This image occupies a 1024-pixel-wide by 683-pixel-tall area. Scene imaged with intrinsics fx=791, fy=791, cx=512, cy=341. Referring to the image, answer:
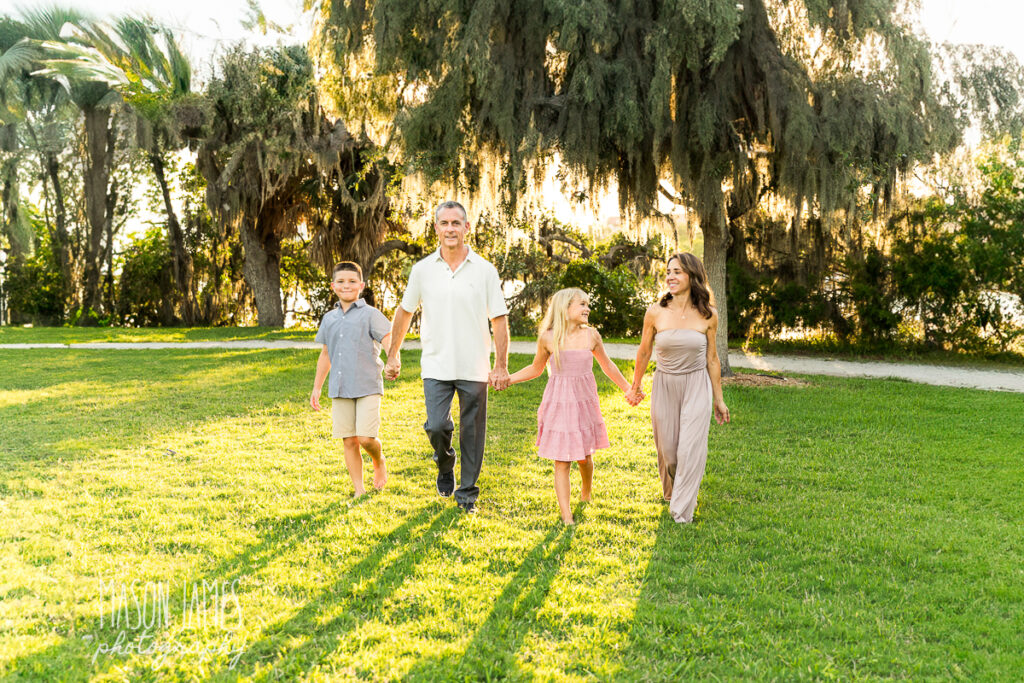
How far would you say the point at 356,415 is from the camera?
5441 millimetres

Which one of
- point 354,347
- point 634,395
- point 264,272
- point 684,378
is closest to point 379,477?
point 354,347

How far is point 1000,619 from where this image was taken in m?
3.54

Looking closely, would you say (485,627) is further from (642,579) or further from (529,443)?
(529,443)

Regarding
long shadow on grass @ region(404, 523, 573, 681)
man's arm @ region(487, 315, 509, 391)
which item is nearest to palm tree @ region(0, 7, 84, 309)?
man's arm @ region(487, 315, 509, 391)

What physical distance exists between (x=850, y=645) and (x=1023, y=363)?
1245 cm

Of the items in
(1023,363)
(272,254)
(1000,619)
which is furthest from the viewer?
(272,254)

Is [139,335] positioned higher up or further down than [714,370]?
further down

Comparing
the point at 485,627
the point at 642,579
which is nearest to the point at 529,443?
the point at 642,579

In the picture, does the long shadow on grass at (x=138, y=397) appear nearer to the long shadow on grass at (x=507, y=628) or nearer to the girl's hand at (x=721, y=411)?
the long shadow on grass at (x=507, y=628)

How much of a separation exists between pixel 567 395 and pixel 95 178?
24.0 metres

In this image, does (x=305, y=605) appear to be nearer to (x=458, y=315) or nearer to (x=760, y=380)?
(x=458, y=315)

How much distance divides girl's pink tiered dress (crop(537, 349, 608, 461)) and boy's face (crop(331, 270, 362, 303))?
59.8 inches

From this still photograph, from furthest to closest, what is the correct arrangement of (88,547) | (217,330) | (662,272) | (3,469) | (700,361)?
(217,330)
(662,272)
(3,469)
(700,361)
(88,547)

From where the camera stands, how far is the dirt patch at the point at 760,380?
1100 cm
